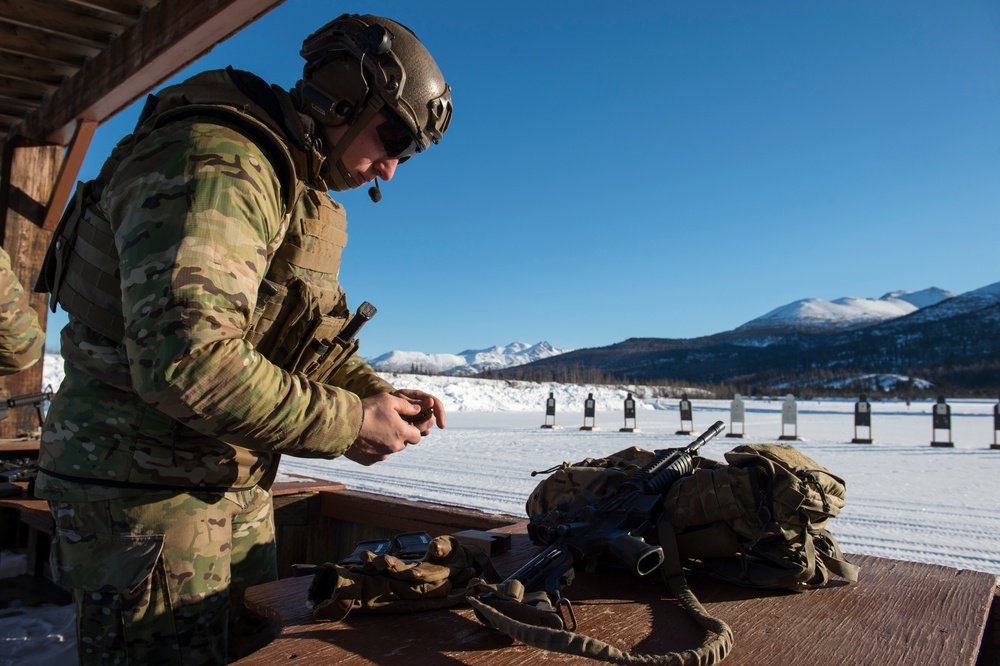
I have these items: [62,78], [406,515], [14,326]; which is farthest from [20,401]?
[406,515]

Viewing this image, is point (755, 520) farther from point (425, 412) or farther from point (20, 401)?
point (20, 401)

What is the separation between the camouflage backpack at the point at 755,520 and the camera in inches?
62.3

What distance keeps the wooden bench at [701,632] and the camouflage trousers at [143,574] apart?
133mm

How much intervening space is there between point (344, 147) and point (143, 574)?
3.31 ft

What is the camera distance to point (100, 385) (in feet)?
4.64

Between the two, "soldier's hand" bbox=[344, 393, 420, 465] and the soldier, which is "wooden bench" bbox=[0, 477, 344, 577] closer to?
the soldier

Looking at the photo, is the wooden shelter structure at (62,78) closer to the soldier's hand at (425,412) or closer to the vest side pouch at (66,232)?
the vest side pouch at (66,232)

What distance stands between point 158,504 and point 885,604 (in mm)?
1650

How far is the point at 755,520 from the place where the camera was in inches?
63.4

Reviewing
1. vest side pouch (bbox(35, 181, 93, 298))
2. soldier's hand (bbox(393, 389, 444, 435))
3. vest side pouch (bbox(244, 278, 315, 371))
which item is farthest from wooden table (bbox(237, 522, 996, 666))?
vest side pouch (bbox(35, 181, 93, 298))

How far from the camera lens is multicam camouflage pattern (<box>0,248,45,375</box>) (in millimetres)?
2148

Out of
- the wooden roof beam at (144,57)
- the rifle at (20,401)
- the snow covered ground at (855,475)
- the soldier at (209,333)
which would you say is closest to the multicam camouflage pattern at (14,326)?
the soldier at (209,333)

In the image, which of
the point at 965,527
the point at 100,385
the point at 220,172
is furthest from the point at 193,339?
the point at 965,527

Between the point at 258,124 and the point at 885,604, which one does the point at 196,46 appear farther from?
the point at 885,604
